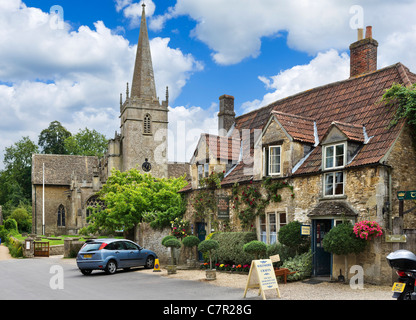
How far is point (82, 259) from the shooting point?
19219 mm

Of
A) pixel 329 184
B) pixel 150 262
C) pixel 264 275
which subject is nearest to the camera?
pixel 264 275

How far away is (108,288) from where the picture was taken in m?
14.6

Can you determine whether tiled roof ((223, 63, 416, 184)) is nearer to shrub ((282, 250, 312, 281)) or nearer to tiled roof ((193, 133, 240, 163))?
tiled roof ((193, 133, 240, 163))

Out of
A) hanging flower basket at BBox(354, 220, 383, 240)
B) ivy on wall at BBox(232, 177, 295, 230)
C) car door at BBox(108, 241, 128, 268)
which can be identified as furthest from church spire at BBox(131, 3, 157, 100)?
hanging flower basket at BBox(354, 220, 383, 240)

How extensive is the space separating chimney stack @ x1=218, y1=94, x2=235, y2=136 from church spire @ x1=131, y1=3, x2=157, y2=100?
110ft

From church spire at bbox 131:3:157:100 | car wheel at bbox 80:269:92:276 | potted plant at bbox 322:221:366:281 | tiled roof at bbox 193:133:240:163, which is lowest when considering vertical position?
car wheel at bbox 80:269:92:276

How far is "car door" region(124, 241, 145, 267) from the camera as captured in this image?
2016 centimetres

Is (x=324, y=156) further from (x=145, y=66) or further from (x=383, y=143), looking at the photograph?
(x=145, y=66)

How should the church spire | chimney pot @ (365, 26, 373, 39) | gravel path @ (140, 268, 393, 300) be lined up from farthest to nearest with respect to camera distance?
the church spire → chimney pot @ (365, 26, 373, 39) → gravel path @ (140, 268, 393, 300)

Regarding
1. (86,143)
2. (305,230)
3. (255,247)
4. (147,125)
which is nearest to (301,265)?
(305,230)

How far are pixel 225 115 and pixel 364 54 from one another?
8895 mm

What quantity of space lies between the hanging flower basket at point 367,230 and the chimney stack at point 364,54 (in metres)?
8.54

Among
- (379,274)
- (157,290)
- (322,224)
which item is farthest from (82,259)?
(379,274)

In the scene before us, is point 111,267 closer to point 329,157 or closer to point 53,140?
point 329,157
